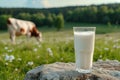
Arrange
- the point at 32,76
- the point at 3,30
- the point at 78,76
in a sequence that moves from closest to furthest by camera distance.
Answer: the point at 78,76 → the point at 32,76 → the point at 3,30

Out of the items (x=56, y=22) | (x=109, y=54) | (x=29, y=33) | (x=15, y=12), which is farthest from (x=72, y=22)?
(x=109, y=54)

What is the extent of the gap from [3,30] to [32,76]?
58586 millimetres

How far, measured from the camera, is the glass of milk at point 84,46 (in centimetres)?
326

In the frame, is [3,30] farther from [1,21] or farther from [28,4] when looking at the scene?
[28,4]

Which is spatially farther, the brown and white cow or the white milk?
the brown and white cow

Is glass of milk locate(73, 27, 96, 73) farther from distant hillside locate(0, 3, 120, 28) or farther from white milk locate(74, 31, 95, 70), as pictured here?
distant hillside locate(0, 3, 120, 28)

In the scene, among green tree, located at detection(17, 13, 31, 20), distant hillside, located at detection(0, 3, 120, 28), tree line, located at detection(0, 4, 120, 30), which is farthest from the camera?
green tree, located at detection(17, 13, 31, 20)

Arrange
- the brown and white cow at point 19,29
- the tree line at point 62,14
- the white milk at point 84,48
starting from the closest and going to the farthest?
the white milk at point 84,48, the brown and white cow at point 19,29, the tree line at point 62,14

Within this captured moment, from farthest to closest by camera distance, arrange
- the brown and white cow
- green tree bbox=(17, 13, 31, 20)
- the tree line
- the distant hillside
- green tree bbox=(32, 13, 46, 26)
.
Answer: green tree bbox=(32, 13, 46, 26) → green tree bbox=(17, 13, 31, 20) → the distant hillside → the tree line → the brown and white cow

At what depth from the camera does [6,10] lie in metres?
52.0

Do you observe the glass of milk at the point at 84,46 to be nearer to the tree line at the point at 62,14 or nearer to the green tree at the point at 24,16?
the tree line at the point at 62,14

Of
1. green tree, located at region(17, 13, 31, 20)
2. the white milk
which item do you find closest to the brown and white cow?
the white milk

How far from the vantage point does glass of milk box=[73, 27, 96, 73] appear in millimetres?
3257

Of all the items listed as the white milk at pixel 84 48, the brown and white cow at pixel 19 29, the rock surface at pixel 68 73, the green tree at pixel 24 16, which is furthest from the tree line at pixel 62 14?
the white milk at pixel 84 48
